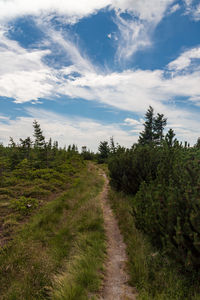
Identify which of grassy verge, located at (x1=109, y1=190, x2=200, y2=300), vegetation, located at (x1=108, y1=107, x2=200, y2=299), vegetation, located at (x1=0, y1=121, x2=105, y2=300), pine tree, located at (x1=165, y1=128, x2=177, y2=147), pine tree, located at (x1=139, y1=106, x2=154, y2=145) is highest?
pine tree, located at (x1=139, y1=106, x2=154, y2=145)

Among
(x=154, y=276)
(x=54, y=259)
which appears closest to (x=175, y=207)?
(x=154, y=276)

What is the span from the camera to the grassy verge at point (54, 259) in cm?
333

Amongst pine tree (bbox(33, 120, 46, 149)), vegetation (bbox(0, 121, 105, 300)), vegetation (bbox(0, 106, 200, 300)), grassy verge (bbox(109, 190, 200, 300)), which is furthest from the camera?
pine tree (bbox(33, 120, 46, 149))

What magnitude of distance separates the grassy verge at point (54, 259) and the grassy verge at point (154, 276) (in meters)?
0.90

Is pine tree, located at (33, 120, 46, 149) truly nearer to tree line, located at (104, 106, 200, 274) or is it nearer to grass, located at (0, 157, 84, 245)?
grass, located at (0, 157, 84, 245)

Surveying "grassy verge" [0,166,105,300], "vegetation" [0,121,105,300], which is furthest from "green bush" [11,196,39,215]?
"grassy verge" [0,166,105,300]

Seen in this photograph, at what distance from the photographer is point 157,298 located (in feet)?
9.74

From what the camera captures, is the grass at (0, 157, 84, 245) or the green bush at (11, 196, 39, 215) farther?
the green bush at (11, 196, 39, 215)

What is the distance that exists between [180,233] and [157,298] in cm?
124

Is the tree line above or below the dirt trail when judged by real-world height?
→ above

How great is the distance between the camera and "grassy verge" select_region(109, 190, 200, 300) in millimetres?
3064

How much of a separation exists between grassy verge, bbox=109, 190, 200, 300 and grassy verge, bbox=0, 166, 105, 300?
902 mm

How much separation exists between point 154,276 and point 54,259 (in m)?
2.65

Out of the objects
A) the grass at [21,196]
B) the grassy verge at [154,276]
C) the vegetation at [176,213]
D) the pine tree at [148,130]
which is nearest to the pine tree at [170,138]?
the vegetation at [176,213]
